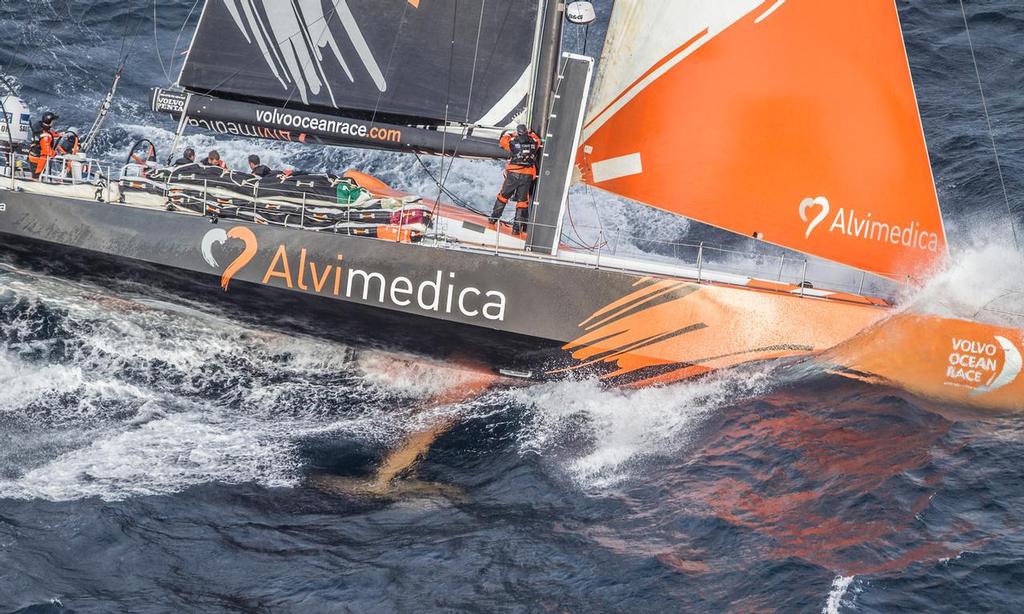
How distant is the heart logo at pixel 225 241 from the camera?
366 inches

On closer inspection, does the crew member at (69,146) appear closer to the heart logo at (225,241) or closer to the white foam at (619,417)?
the heart logo at (225,241)

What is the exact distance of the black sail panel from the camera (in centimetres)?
966

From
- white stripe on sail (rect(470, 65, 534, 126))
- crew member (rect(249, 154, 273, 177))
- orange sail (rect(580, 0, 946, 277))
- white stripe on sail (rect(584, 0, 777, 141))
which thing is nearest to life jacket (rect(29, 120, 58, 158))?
crew member (rect(249, 154, 273, 177))

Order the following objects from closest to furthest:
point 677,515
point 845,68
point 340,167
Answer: point 677,515 < point 845,68 < point 340,167

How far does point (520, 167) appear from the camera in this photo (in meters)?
9.59

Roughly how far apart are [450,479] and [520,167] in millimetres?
2845

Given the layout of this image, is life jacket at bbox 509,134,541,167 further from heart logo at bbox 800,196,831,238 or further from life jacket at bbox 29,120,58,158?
life jacket at bbox 29,120,58,158

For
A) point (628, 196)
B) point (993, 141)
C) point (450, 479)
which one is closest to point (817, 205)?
point (628, 196)

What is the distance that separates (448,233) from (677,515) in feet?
11.6

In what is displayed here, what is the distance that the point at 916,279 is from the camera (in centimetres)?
936

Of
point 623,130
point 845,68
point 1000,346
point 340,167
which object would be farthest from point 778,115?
point 340,167

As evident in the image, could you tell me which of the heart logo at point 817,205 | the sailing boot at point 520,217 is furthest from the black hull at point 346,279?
the heart logo at point 817,205

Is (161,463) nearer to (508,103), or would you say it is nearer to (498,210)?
(498,210)

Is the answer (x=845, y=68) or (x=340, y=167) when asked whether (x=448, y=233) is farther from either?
(x=340, y=167)
